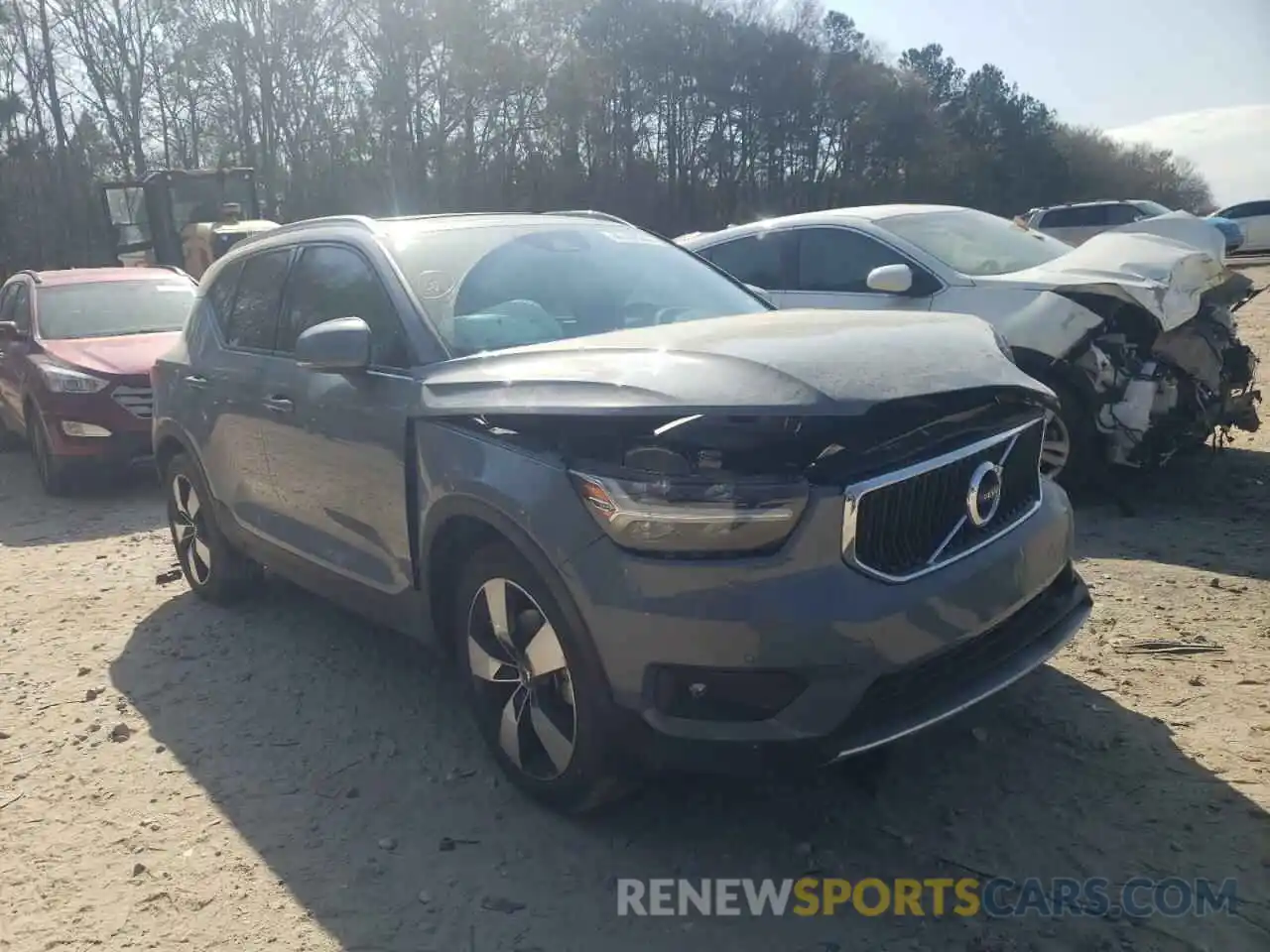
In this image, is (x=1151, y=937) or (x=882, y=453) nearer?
(x=1151, y=937)

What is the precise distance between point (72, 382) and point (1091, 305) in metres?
7.39

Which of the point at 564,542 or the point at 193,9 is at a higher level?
the point at 193,9

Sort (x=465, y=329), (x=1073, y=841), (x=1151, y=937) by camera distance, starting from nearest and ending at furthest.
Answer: (x=1151, y=937)
(x=1073, y=841)
(x=465, y=329)

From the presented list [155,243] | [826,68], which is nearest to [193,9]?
[155,243]

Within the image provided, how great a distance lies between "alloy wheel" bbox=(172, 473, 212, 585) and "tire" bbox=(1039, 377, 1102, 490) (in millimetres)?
4527

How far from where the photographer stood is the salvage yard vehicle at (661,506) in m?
2.55

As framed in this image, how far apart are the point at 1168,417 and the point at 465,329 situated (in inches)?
165

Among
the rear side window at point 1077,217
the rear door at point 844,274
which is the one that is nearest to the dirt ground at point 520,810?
the rear door at point 844,274

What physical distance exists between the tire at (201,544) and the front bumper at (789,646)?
310cm

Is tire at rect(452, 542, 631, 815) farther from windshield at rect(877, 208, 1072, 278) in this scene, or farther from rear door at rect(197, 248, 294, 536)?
windshield at rect(877, 208, 1072, 278)

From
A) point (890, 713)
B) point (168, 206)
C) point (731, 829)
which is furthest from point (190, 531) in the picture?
point (168, 206)

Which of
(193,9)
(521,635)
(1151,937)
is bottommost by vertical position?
(1151,937)

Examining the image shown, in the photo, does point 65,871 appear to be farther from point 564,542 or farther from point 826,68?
point 826,68

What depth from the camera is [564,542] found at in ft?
9.07
